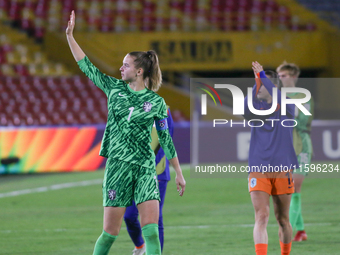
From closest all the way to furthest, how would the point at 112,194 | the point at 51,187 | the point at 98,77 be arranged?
the point at 112,194
the point at 98,77
the point at 51,187

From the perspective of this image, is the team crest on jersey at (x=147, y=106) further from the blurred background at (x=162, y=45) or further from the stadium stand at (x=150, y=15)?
the stadium stand at (x=150, y=15)

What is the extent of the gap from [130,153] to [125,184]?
0.26 meters

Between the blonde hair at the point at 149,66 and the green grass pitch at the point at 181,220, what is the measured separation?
2743mm

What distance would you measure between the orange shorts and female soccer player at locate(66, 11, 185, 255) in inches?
45.0

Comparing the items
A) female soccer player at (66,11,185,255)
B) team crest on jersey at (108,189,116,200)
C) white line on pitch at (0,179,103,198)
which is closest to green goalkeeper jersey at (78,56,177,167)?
female soccer player at (66,11,185,255)

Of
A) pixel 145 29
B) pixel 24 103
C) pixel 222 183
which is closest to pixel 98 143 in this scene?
pixel 222 183

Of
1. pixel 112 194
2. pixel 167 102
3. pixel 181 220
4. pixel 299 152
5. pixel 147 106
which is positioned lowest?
pixel 181 220

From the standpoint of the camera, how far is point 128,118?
462 centimetres

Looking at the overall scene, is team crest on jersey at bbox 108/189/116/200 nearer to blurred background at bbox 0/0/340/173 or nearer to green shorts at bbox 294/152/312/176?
green shorts at bbox 294/152/312/176

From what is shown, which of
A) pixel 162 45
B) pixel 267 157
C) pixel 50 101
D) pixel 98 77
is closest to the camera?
pixel 98 77

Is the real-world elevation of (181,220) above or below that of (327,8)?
below

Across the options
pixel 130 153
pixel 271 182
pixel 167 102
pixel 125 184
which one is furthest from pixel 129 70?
pixel 167 102

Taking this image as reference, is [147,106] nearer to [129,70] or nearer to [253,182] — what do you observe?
[129,70]

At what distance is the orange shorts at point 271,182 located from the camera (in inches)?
210
